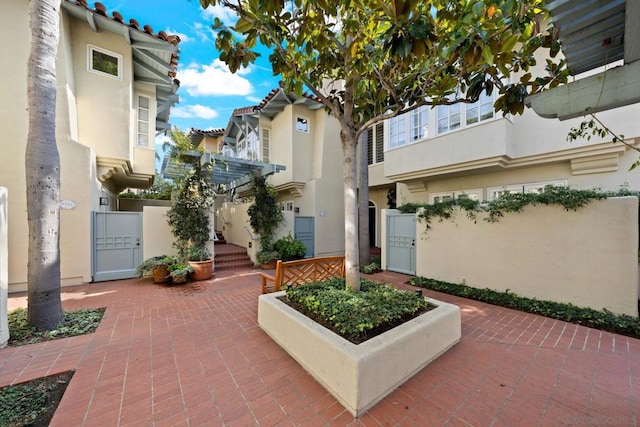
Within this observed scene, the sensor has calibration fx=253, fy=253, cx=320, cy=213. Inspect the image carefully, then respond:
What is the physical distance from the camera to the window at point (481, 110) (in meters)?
7.19

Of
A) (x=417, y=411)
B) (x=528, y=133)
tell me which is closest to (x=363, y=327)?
(x=417, y=411)

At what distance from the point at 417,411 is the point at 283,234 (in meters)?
8.60

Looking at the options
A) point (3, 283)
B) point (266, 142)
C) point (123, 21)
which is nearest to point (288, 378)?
point (3, 283)

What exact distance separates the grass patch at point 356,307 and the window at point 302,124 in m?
9.10

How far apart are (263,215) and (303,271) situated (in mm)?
4767

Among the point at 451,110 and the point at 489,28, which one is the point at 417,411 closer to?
the point at 489,28

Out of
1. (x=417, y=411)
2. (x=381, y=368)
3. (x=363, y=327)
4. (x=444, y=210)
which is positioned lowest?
(x=417, y=411)

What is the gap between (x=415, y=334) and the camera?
3074 millimetres

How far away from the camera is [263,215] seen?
32.0 ft

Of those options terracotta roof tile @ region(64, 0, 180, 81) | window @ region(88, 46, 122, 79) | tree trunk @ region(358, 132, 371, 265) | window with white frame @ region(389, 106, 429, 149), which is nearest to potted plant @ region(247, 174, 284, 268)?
tree trunk @ region(358, 132, 371, 265)

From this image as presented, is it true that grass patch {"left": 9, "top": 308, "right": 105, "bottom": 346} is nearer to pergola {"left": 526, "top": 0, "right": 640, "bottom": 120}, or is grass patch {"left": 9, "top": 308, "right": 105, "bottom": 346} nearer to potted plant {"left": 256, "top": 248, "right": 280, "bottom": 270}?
potted plant {"left": 256, "top": 248, "right": 280, "bottom": 270}

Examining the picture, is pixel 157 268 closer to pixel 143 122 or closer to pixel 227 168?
pixel 227 168

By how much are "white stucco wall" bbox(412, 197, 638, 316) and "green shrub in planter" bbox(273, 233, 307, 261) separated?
521cm

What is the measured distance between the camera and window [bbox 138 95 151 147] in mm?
9215
